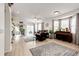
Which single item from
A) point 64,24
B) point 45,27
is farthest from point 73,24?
point 45,27

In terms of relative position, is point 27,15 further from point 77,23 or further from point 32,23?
point 77,23

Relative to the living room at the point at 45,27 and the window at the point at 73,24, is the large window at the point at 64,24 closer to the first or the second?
the living room at the point at 45,27

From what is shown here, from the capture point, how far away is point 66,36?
4.37 metres

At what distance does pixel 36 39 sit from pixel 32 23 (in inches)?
55.4

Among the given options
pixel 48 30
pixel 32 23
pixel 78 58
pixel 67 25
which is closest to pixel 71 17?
pixel 67 25

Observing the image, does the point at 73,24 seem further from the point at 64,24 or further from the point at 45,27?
the point at 45,27

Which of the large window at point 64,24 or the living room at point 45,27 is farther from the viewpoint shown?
the large window at point 64,24

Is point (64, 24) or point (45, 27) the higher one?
point (64, 24)

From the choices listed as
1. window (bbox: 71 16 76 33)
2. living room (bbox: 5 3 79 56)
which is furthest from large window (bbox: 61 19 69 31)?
window (bbox: 71 16 76 33)

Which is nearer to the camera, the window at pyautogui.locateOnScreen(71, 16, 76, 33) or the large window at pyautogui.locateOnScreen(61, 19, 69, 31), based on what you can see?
the window at pyautogui.locateOnScreen(71, 16, 76, 33)

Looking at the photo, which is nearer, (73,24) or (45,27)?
(73,24)

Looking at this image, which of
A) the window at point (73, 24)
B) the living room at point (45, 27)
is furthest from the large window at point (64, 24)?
the window at point (73, 24)

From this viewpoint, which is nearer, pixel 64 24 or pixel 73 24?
pixel 73 24

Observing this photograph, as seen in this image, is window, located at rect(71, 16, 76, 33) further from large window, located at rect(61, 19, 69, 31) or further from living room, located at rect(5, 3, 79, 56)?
large window, located at rect(61, 19, 69, 31)
